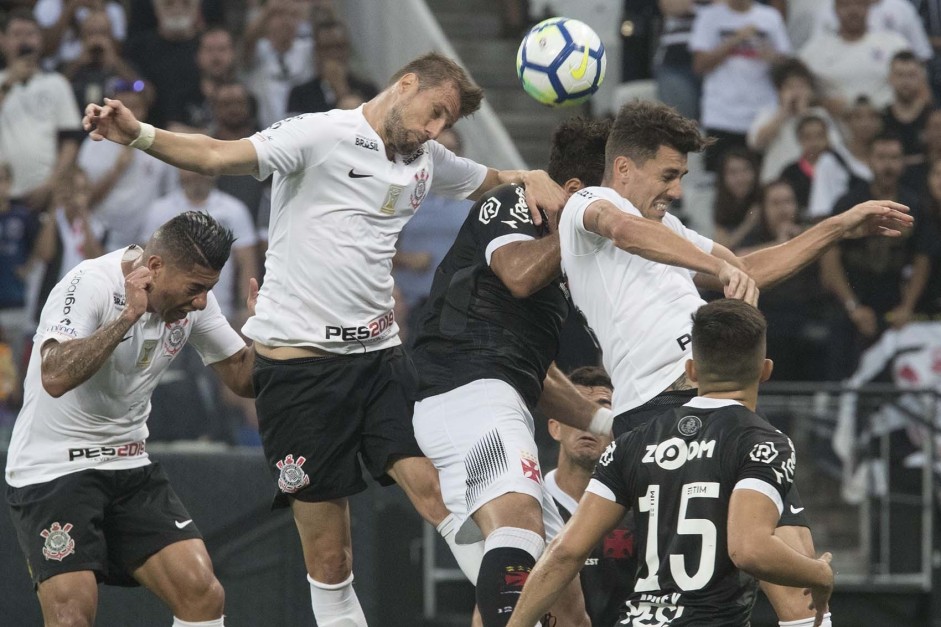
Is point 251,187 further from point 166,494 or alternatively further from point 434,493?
point 434,493

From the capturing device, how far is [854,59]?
1123 cm

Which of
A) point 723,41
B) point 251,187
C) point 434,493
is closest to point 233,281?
point 251,187

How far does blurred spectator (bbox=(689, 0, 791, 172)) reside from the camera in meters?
11.0

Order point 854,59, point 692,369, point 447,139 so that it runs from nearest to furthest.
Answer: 1. point 692,369
2. point 447,139
3. point 854,59

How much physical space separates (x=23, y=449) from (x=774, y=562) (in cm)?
350

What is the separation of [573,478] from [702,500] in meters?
2.46

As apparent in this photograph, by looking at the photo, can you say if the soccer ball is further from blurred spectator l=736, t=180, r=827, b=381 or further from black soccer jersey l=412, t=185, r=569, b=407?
blurred spectator l=736, t=180, r=827, b=381

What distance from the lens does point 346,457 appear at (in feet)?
19.0

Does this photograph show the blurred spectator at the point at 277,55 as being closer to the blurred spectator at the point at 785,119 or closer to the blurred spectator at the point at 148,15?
the blurred spectator at the point at 148,15

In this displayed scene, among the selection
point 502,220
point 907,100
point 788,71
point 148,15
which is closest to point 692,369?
point 502,220

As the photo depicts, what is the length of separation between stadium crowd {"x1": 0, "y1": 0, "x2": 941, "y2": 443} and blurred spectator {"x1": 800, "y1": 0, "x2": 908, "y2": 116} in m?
0.01

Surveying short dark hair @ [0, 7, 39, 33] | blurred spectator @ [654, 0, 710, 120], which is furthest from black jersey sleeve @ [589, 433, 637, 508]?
short dark hair @ [0, 7, 39, 33]

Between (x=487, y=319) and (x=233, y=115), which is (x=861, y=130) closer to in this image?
(x=233, y=115)

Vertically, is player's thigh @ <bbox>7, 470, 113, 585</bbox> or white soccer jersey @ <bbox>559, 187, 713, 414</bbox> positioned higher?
white soccer jersey @ <bbox>559, 187, 713, 414</bbox>
